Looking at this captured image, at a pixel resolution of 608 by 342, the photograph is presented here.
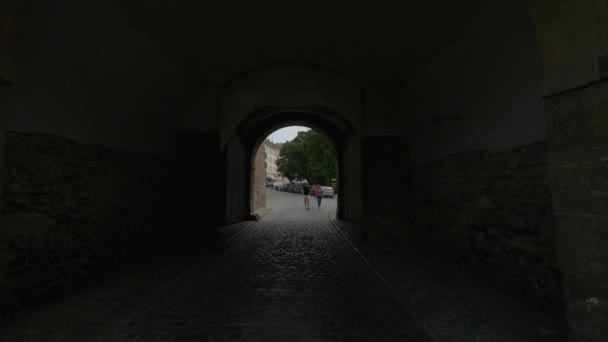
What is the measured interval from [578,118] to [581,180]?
1.46ft

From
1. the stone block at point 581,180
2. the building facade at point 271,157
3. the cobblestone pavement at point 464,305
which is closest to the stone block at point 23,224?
the cobblestone pavement at point 464,305

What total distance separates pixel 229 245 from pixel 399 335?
4541 mm

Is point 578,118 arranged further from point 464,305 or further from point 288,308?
point 288,308

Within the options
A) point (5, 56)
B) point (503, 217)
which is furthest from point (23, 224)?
point (503, 217)

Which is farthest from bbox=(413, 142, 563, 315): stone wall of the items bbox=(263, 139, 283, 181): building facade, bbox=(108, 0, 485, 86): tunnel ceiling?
bbox=(263, 139, 283, 181): building facade

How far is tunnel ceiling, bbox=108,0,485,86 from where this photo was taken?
3.88m

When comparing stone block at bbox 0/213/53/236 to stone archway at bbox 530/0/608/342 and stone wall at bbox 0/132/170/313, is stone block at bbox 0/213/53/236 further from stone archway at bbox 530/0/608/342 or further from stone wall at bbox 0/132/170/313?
stone archway at bbox 530/0/608/342

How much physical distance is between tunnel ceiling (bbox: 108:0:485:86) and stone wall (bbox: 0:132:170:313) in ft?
6.66

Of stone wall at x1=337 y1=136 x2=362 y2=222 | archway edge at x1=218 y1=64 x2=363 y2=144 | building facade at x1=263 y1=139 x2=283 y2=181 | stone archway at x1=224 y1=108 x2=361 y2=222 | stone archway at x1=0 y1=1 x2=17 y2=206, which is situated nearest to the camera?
stone archway at x1=0 y1=1 x2=17 y2=206

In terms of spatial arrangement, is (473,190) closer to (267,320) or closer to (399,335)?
(399,335)

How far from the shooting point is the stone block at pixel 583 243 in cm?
190

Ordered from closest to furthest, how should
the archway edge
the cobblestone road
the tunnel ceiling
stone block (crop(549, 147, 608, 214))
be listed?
1. stone block (crop(549, 147, 608, 214))
2. the cobblestone road
3. the tunnel ceiling
4. the archway edge

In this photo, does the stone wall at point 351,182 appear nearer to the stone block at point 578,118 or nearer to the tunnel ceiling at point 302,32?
the tunnel ceiling at point 302,32

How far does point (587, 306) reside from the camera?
1.98m
